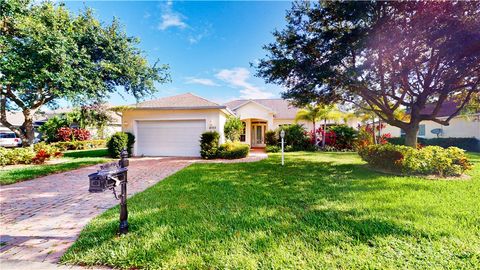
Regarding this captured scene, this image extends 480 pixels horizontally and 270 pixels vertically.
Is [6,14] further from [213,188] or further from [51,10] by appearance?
[213,188]

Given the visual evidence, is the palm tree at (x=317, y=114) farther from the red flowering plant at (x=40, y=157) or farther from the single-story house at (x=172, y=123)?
the red flowering plant at (x=40, y=157)

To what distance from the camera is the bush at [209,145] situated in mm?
12594

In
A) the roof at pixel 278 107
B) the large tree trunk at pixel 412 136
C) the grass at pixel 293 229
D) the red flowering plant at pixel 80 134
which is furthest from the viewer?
the roof at pixel 278 107

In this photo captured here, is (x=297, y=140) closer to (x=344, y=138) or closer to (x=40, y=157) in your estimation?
(x=344, y=138)

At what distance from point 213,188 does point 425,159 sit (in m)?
7.55

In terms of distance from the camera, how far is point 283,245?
2967mm

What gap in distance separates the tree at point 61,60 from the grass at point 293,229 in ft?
25.8

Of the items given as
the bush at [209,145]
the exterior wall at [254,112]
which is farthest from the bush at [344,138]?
the bush at [209,145]

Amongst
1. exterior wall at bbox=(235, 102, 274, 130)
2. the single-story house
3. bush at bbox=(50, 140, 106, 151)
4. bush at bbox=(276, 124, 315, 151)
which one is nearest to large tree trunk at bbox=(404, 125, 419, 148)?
the single-story house

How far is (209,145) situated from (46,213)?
8.56 metres

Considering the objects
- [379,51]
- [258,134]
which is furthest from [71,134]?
[379,51]

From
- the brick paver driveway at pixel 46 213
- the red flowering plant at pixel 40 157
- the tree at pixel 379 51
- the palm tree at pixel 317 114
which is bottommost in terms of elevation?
the brick paver driveway at pixel 46 213

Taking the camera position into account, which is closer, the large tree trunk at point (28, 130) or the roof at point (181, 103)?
the large tree trunk at point (28, 130)

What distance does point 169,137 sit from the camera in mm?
13852
